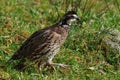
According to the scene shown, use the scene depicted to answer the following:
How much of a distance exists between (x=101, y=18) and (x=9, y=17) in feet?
5.91

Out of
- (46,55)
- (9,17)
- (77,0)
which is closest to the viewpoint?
(46,55)

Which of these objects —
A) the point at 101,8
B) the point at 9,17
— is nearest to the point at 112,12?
the point at 101,8

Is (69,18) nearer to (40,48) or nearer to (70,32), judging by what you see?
(40,48)

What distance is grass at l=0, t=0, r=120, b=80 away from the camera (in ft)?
29.0

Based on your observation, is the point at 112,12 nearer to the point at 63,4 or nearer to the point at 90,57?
the point at 63,4

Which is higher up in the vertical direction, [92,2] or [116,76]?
[92,2]

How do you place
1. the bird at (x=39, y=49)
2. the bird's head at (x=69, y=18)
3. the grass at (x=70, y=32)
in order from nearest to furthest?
1. the bird at (x=39, y=49)
2. the grass at (x=70, y=32)
3. the bird's head at (x=69, y=18)

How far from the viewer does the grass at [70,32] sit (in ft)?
29.0

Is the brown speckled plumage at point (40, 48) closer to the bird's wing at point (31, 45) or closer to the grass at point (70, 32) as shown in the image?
the bird's wing at point (31, 45)

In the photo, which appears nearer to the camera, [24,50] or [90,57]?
[24,50]

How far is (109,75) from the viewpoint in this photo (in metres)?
9.09

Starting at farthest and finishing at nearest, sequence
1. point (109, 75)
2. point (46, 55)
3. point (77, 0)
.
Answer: point (77, 0), point (109, 75), point (46, 55)

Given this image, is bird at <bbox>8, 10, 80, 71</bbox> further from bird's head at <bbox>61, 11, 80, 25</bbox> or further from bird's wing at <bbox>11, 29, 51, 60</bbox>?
bird's head at <bbox>61, 11, 80, 25</bbox>

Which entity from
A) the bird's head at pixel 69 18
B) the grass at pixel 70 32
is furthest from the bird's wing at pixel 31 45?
the bird's head at pixel 69 18
